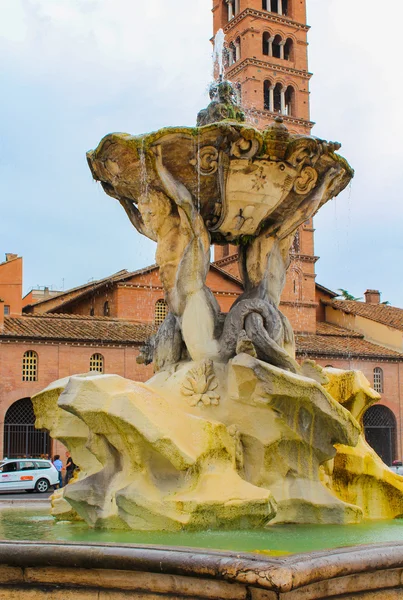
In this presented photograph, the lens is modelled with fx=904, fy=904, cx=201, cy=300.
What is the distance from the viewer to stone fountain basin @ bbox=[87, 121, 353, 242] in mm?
8008

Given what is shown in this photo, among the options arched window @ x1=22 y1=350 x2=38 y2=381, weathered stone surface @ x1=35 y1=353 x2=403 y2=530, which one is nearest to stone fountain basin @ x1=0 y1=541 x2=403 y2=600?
weathered stone surface @ x1=35 y1=353 x2=403 y2=530

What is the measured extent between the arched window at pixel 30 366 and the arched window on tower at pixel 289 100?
2906 cm

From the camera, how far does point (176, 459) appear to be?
6668 millimetres

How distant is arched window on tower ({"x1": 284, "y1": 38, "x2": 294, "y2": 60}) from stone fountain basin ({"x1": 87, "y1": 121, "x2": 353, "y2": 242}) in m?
54.3

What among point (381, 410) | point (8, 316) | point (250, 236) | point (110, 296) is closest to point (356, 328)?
point (381, 410)

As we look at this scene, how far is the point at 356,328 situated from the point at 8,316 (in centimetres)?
1970

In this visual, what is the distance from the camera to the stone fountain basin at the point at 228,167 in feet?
26.3

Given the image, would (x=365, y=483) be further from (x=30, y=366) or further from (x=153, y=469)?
(x=30, y=366)

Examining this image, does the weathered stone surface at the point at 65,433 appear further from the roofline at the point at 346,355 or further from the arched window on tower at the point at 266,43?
the arched window on tower at the point at 266,43

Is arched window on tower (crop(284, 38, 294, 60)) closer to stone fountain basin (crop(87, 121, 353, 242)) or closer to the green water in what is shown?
stone fountain basin (crop(87, 121, 353, 242))

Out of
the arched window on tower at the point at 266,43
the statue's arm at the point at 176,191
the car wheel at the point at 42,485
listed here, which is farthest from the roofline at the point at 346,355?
the statue's arm at the point at 176,191

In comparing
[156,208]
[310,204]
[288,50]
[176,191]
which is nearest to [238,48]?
[288,50]

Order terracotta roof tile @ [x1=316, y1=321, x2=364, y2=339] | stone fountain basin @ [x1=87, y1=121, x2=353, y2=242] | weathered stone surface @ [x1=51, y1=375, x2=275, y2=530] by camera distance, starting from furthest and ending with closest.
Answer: terracotta roof tile @ [x1=316, y1=321, x2=364, y2=339] < stone fountain basin @ [x1=87, y1=121, x2=353, y2=242] < weathered stone surface @ [x1=51, y1=375, x2=275, y2=530]

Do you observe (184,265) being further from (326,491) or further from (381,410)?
(381,410)
